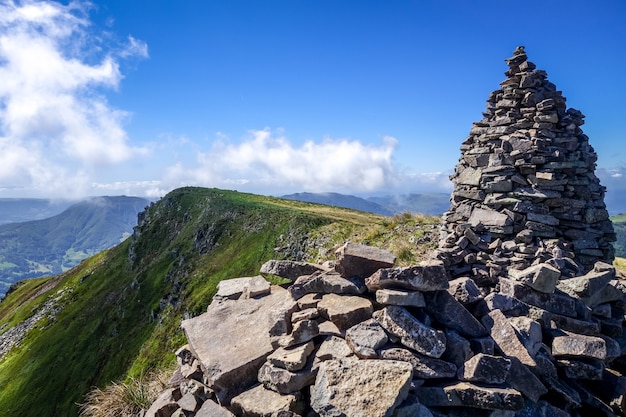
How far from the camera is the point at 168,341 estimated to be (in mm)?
49094

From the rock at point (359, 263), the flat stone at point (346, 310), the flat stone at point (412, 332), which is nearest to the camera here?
the flat stone at point (412, 332)

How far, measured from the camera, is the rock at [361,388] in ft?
23.0

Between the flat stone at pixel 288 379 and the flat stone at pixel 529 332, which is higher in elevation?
the flat stone at pixel 529 332

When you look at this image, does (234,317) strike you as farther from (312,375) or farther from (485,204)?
(485,204)

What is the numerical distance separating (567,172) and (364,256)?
343 inches

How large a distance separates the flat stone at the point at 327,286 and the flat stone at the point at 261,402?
2.94m

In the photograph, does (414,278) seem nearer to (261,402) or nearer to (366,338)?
(366,338)

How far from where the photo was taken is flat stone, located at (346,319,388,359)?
8062mm

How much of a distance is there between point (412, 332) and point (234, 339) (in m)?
4.95

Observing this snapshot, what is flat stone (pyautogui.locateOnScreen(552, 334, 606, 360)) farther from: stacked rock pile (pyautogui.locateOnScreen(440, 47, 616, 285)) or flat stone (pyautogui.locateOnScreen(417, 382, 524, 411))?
stacked rock pile (pyautogui.locateOnScreen(440, 47, 616, 285))

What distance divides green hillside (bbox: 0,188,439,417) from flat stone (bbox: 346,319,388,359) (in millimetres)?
13608

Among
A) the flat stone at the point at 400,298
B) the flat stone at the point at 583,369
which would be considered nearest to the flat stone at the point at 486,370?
the flat stone at the point at 400,298

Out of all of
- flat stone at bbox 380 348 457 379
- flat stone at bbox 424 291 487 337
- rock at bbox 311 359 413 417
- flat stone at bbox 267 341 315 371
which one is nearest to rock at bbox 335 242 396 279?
flat stone at bbox 424 291 487 337

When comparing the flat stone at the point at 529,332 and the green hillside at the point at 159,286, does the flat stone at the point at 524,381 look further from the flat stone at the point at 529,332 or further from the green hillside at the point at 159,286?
the green hillside at the point at 159,286
